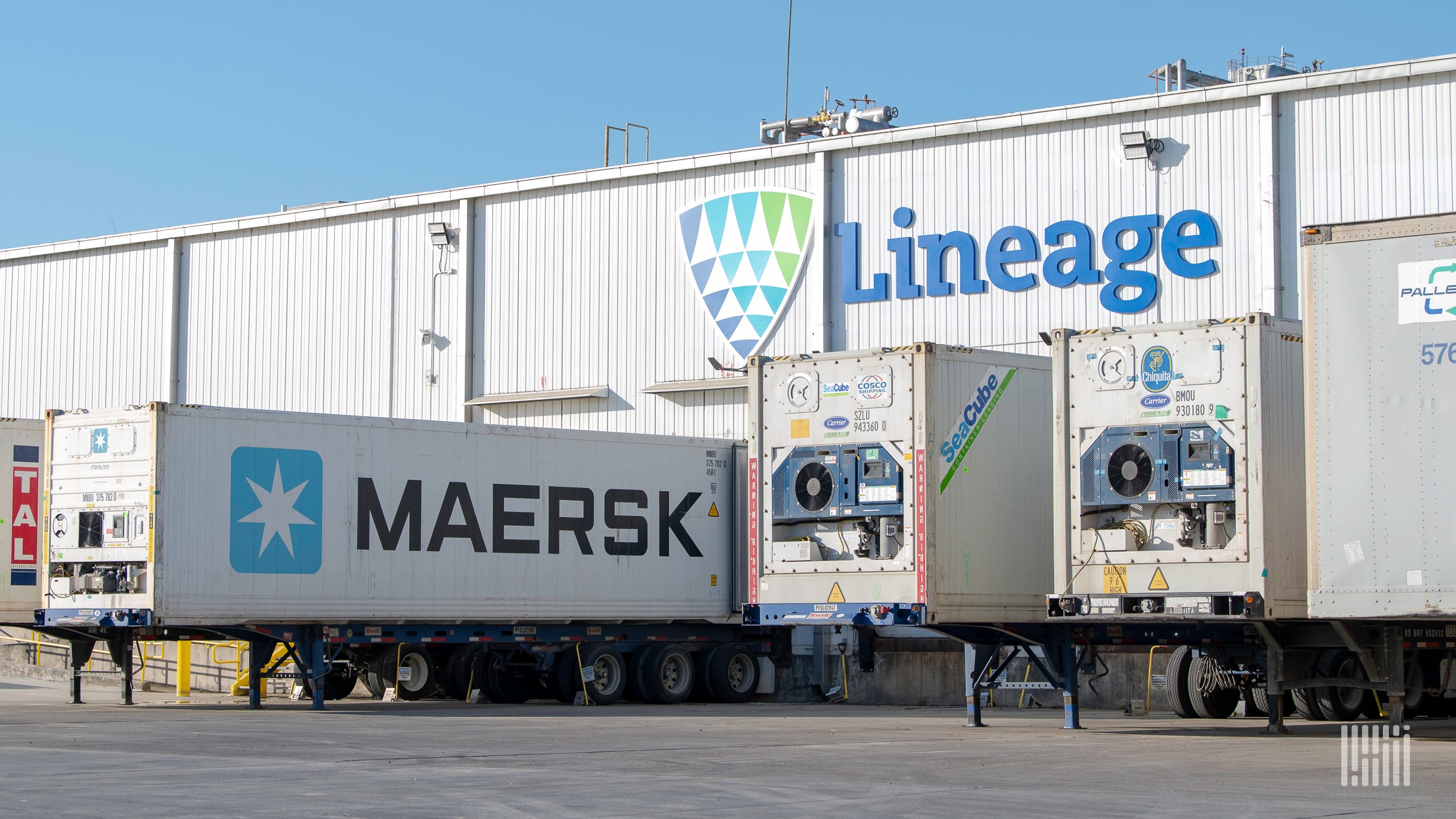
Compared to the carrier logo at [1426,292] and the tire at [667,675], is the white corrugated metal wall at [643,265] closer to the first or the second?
the tire at [667,675]

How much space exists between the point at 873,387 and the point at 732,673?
9651 mm

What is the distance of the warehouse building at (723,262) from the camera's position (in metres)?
26.3

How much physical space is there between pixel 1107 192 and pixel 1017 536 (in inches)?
388

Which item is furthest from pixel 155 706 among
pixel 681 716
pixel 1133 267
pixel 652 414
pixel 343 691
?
pixel 1133 267

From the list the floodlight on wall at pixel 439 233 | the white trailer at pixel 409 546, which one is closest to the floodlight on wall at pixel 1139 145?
the white trailer at pixel 409 546

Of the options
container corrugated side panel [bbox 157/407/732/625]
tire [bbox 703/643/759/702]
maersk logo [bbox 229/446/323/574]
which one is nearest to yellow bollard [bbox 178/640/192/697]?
container corrugated side panel [bbox 157/407/732/625]

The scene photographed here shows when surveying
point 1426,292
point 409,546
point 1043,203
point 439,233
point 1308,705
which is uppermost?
point 439,233

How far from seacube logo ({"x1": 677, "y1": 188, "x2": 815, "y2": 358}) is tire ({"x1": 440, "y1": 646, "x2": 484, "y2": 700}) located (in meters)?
7.88

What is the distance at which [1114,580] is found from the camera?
1761 centimetres

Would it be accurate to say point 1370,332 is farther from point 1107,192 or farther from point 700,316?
point 700,316

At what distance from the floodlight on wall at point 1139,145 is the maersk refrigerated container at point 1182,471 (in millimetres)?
9988

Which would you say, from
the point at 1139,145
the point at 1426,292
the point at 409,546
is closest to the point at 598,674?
the point at 409,546

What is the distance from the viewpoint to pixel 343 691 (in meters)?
27.7

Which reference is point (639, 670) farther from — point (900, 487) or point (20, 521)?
point (20, 521)
